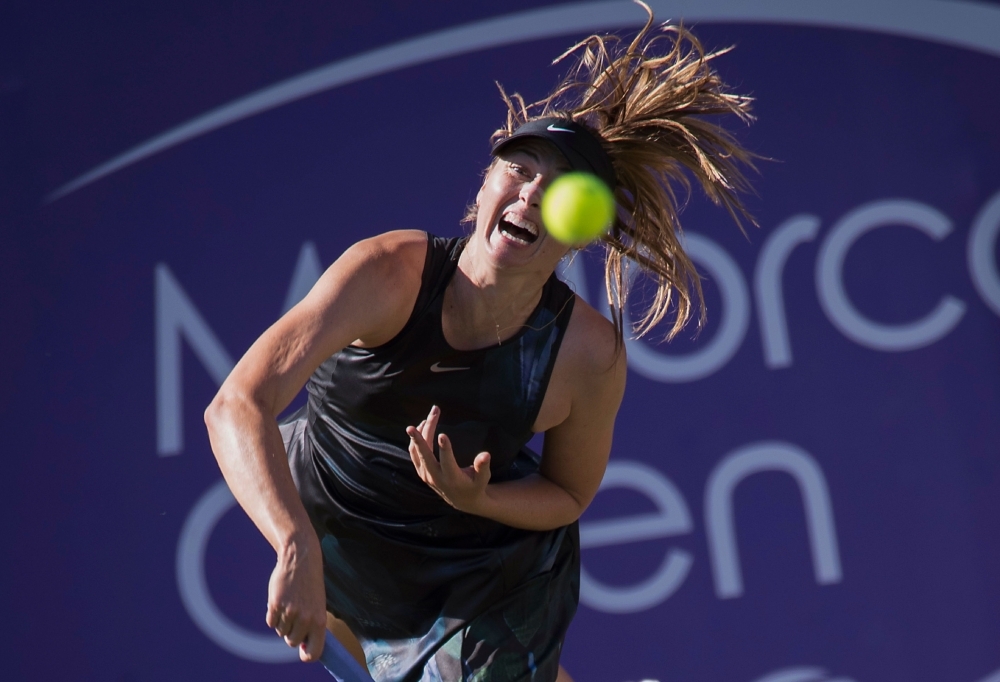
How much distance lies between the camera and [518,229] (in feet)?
7.14

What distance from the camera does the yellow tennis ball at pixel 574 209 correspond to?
201 centimetres

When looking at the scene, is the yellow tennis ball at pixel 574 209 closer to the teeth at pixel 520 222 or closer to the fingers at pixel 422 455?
the teeth at pixel 520 222

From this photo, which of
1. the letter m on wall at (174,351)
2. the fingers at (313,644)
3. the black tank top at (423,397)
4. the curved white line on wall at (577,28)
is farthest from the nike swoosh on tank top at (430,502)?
the curved white line on wall at (577,28)

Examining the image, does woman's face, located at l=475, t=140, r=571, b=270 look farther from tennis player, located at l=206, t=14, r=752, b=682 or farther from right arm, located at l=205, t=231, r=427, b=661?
right arm, located at l=205, t=231, r=427, b=661

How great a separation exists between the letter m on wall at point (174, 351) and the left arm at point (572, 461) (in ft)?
4.62

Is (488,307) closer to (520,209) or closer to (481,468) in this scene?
(520,209)

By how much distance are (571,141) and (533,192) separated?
13cm

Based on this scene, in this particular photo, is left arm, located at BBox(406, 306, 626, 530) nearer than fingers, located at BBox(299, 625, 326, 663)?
No

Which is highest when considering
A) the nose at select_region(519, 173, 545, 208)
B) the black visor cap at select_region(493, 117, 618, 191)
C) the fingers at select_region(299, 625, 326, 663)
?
the black visor cap at select_region(493, 117, 618, 191)

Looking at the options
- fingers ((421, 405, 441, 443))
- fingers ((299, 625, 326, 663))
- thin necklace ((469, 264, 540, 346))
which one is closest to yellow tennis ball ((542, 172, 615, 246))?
thin necklace ((469, 264, 540, 346))

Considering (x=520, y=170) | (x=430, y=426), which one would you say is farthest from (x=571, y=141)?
(x=430, y=426)

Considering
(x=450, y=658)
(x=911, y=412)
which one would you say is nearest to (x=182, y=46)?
(x=450, y=658)

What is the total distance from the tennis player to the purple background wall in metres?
1.08

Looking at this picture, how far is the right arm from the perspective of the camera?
1700mm
